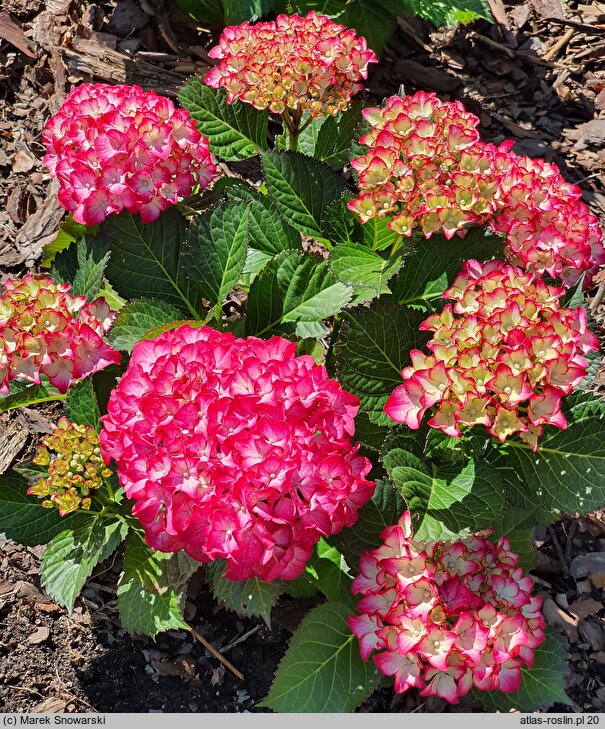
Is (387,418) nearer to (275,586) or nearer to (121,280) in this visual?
(275,586)

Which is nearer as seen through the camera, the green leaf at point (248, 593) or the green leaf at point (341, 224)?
the green leaf at point (248, 593)

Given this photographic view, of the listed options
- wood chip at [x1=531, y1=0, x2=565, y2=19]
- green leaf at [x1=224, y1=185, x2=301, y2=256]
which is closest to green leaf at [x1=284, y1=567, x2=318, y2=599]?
green leaf at [x1=224, y1=185, x2=301, y2=256]

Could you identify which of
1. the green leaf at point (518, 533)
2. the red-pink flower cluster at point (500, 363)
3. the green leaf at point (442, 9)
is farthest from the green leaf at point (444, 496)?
the green leaf at point (442, 9)

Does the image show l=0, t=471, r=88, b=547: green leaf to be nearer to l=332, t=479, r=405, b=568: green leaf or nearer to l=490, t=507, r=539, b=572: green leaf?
l=332, t=479, r=405, b=568: green leaf

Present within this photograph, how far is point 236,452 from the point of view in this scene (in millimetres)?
1293

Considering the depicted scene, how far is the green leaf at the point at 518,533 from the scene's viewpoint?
5.96 ft

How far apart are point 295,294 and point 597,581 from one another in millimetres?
1257

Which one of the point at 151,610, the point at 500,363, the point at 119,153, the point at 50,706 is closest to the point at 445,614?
the point at 500,363

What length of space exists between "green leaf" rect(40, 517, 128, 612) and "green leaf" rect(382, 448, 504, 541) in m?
0.65

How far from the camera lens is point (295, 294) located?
1.76 meters

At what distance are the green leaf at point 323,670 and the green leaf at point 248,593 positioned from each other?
0.59ft

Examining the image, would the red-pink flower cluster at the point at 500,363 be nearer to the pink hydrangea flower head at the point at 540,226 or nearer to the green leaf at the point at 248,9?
the pink hydrangea flower head at the point at 540,226

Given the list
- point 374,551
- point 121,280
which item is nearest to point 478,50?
point 121,280

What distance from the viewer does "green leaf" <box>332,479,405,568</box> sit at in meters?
1.69
